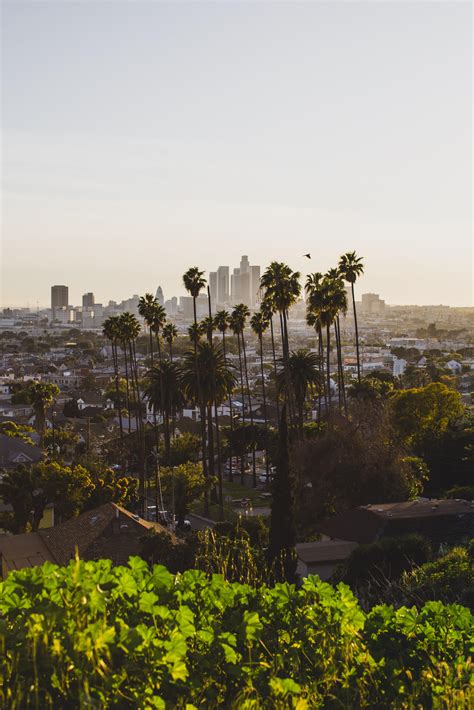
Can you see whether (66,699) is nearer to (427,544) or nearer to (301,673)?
(301,673)

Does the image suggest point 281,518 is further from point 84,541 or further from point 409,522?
point 84,541

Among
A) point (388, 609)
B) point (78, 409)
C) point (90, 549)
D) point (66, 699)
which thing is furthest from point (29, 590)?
point (78, 409)

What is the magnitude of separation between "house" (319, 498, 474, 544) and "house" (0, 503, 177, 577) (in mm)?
6910

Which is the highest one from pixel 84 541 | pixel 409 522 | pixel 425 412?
pixel 425 412

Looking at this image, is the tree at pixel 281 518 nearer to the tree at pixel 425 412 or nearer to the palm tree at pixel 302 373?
the palm tree at pixel 302 373

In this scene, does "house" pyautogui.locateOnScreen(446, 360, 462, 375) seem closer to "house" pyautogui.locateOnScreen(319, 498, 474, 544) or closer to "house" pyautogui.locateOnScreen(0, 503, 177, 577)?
"house" pyautogui.locateOnScreen(319, 498, 474, 544)

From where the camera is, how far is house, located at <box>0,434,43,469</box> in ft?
169

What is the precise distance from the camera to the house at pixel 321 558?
87.2 feet

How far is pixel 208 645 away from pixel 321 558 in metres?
21.2

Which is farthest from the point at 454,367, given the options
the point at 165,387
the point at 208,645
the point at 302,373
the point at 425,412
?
the point at 208,645

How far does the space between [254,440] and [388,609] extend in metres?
50.3

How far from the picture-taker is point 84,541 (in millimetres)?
28344

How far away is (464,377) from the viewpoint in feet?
480

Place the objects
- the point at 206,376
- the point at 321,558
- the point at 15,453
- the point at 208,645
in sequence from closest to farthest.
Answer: the point at 208,645 → the point at 321,558 → the point at 206,376 → the point at 15,453
